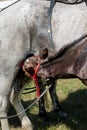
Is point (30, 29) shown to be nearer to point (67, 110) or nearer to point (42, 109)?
point (42, 109)

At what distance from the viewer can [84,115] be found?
650cm

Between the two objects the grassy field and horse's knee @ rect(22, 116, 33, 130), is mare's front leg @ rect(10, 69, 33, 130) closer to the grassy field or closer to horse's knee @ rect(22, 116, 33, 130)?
horse's knee @ rect(22, 116, 33, 130)

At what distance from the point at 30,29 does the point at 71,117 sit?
1995 mm

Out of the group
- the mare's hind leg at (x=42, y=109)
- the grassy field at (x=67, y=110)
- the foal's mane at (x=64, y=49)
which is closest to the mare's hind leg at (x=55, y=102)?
the grassy field at (x=67, y=110)

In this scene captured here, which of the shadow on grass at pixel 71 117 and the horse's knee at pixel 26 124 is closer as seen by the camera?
the horse's knee at pixel 26 124

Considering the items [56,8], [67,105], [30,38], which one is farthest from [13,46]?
[67,105]

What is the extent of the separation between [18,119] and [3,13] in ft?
6.20

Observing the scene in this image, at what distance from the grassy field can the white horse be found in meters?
1.13

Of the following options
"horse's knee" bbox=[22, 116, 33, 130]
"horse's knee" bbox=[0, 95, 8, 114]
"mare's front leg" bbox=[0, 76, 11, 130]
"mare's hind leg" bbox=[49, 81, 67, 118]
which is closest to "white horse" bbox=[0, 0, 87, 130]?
"mare's front leg" bbox=[0, 76, 11, 130]

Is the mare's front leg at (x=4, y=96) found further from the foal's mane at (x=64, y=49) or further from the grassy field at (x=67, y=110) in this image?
the foal's mane at (x=64, y=49)

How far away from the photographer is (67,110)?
6766 mm

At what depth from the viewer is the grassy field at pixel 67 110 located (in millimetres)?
6105

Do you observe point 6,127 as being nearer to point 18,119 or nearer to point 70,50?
point 18,119

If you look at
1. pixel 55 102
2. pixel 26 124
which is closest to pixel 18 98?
pixel 26 124
